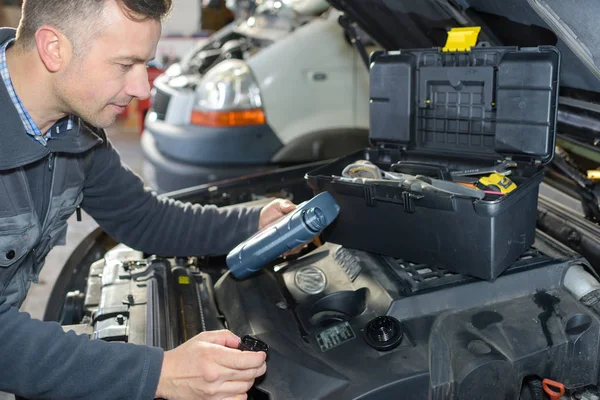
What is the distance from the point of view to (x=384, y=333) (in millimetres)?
1179

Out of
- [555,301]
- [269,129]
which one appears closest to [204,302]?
[555,301]

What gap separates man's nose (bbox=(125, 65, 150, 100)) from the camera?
4.04ft

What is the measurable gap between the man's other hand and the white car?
1.74m

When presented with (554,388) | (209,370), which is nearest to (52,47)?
(209,370)

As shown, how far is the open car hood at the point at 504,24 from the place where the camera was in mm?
1170

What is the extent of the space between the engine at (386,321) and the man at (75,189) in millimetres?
134

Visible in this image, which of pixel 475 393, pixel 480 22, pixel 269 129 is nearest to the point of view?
pixel 475 393

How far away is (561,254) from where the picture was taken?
4.58ft

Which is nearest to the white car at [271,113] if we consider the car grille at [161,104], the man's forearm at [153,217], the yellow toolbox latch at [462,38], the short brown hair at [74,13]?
the car grille at [161,104]

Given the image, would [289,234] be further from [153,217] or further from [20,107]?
[20,107]

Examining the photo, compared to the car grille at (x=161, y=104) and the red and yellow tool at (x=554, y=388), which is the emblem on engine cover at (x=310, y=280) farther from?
the car grille at (x=161, y=104)

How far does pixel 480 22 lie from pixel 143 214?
1007mm

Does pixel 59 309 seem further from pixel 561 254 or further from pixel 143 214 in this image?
pixel 561 254

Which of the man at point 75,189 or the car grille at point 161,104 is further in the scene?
the car grille at point 161,104
